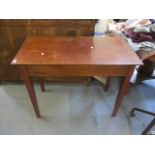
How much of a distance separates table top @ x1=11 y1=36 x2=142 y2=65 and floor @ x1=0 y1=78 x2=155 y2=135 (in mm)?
677

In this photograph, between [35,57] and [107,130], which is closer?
[35,57]

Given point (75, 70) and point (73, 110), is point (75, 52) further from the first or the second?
point (73, 110)

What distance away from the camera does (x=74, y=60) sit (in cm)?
108

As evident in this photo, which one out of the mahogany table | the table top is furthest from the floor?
the table top

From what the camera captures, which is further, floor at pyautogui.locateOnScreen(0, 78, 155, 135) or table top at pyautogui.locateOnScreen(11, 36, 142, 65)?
floor at pyautogui.locateOnScreen(0, 78, 155, 135)

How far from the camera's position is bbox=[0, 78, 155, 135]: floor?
1.44 meters

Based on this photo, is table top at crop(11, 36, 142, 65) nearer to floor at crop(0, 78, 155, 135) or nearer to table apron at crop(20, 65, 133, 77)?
table apron at crop(20, 65, 133, 77)

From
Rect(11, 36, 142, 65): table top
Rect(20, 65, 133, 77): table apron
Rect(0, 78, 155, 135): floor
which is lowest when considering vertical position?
Rect(0, 78, 155, 135): floor

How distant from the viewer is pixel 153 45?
1526 millimetres

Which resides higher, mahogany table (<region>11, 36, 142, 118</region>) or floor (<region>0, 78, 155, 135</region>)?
mahogany table (<region>11, 36, 142, 118</region>)

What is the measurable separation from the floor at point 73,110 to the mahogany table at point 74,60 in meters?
0.39

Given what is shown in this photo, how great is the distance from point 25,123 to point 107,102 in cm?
87
